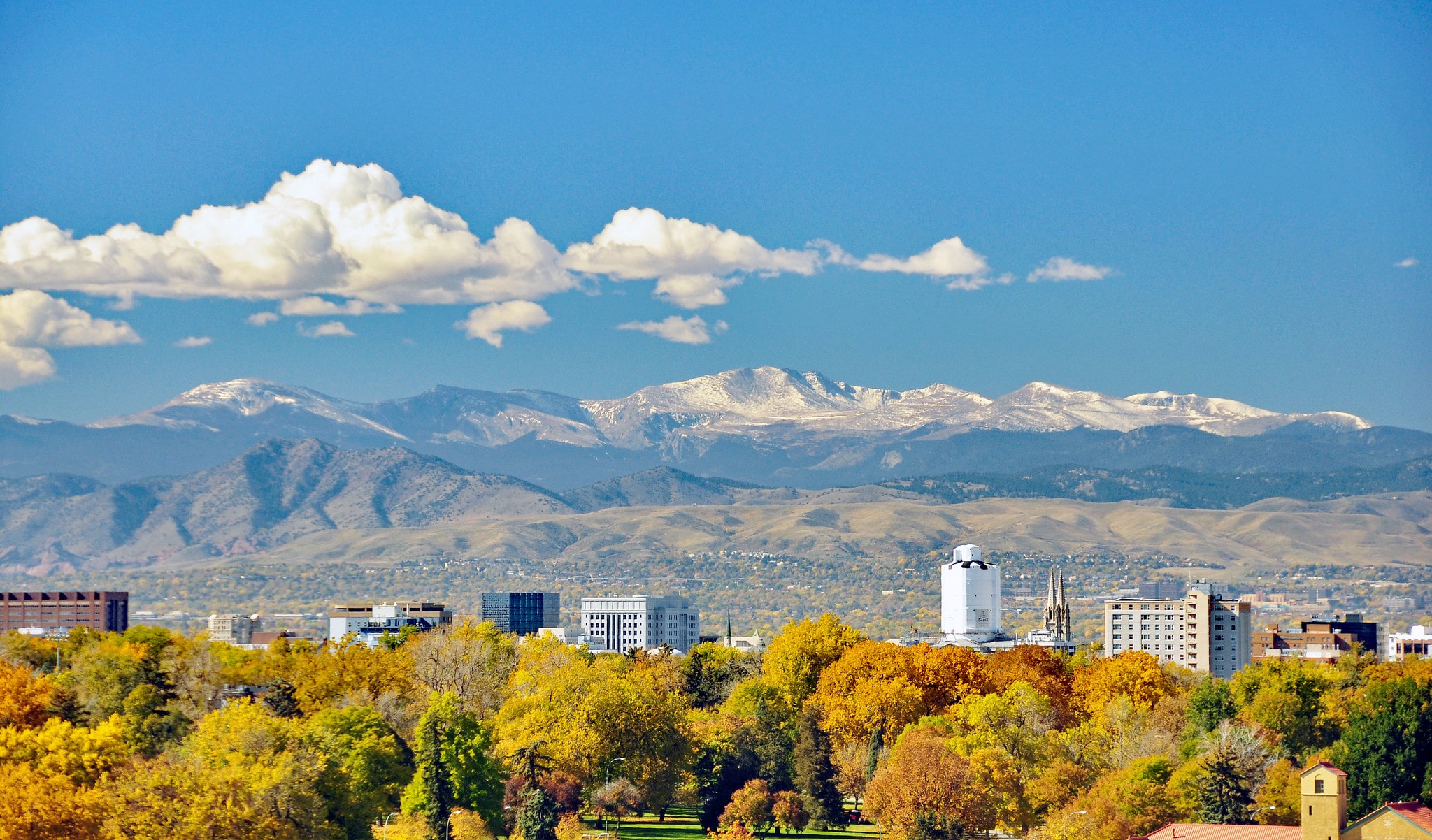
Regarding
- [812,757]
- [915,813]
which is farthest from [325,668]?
[915,813]

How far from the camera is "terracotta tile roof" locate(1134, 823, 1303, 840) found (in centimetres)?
9819

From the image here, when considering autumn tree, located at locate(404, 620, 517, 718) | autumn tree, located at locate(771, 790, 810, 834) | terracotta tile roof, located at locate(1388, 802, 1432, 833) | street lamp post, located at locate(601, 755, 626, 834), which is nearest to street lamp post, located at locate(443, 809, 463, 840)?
street lamp post, located at locate(601, 755, 626, 834)

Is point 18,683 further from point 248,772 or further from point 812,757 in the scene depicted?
point 812,757

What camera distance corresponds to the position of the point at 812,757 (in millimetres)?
137000

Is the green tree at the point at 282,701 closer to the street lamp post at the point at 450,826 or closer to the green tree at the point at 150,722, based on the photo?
the green tree at the point at 150,722

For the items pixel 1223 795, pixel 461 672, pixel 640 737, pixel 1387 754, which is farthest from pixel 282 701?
pixel 1387 754

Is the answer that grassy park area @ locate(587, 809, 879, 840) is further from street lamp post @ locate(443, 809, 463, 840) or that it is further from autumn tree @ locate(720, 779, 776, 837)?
street lamp post @ locate(443, 809, 463, 840)

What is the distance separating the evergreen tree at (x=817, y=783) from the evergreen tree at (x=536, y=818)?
66.1 ft

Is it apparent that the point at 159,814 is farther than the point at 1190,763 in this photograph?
No

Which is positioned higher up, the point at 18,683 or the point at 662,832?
the point at 18,683

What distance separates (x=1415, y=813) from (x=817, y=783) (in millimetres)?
48436

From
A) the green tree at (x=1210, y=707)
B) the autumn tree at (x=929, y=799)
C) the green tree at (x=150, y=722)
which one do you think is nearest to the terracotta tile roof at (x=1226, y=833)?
the autumn tree at (x=929, y=799)

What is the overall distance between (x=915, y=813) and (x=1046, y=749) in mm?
16260

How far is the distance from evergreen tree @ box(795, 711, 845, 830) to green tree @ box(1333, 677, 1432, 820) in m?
30.9
